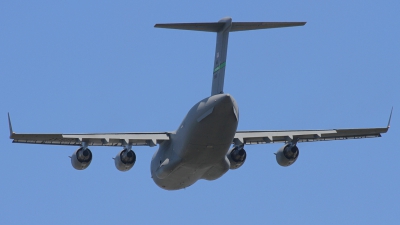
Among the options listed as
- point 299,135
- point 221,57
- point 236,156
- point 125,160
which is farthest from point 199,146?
point 299,135

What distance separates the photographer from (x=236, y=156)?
27.0m

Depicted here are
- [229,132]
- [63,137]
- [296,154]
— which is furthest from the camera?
[296,154]

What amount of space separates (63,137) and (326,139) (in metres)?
8.81

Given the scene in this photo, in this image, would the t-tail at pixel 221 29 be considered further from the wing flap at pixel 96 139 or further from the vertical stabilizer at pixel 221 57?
the wing flap at pixel 96 139

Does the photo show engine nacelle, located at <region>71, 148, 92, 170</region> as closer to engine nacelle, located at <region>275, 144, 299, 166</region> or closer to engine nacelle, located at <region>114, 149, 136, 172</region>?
engine nacelle, located at <region>114, 149, 136, 172</region>

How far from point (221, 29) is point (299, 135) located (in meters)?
4.71

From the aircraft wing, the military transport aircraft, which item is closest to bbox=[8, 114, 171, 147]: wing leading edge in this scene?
the military transport aircraft

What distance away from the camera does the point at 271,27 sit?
77.9 feet

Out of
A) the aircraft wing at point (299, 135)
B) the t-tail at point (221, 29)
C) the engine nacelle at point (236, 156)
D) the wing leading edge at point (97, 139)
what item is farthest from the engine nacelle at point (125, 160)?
the t-tail at point (221, 29)

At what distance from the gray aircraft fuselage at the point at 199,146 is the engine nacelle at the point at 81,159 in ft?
7.39

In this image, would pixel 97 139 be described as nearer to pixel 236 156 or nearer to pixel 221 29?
pixel 236 156

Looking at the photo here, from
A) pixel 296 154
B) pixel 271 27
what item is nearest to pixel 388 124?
pixel 296 154

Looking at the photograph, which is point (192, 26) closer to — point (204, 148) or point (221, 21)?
point (221, 21)

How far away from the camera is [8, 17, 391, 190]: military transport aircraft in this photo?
75.2 feet
